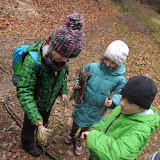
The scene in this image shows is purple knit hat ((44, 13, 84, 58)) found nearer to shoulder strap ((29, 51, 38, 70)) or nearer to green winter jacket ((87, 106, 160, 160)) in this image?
shoulder strap ((29, 51, 38, 70))

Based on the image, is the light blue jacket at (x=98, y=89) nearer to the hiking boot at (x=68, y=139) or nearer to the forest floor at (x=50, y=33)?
the forest floor at (x=50, y=33)

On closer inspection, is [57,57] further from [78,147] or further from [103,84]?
[78,147]

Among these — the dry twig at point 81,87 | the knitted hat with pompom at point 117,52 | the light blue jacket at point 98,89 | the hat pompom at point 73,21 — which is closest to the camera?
the hat pompom at point 73,21

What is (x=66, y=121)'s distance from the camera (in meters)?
4.06

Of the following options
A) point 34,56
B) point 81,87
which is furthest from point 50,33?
point 34,56

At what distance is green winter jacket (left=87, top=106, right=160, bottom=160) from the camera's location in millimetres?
1479

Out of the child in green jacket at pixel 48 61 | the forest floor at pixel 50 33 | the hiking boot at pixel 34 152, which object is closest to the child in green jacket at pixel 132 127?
the child in green jacket at pixel 48 61

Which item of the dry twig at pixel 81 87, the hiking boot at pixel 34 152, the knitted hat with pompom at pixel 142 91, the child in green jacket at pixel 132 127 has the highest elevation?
the knitted hat with pompom at pixel 142 91

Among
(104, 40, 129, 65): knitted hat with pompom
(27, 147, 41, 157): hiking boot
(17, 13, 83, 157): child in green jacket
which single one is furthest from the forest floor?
(104, 40, 129, 65): knitted hat with pompom

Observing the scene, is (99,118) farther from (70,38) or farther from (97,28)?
(97,28)

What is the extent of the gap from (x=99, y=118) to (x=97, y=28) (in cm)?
994

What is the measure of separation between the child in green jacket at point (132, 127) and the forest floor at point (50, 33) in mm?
1408

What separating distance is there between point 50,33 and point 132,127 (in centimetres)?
767

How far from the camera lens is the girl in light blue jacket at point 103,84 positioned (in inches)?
94.7
